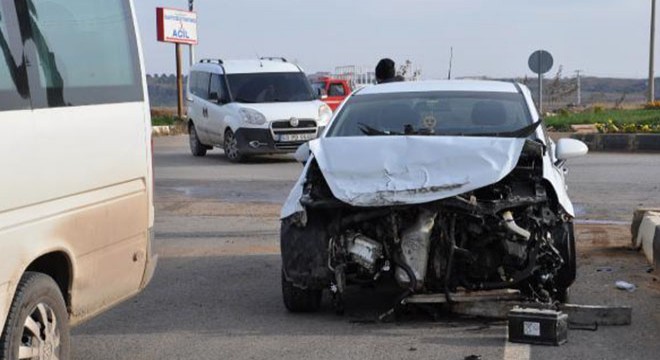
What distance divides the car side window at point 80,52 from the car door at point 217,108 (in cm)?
1424

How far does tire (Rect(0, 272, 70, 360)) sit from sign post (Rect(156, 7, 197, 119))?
3007 centimetres

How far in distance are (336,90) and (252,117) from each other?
14.7 m

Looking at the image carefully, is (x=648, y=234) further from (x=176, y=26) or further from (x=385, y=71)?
(x=176, y=26)

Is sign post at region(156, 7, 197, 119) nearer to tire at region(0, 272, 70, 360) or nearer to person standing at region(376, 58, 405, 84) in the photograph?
person standing at region(376, 58, 405, 84)

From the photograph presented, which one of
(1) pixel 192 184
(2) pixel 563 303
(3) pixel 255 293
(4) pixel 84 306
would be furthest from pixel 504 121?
(1) pixel 192 184

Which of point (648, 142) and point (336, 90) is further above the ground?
point (336, 90)

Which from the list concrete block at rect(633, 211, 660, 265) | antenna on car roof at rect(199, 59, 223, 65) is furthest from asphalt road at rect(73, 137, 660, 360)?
antenna on car roof at rect(199, 59, 223, 65)

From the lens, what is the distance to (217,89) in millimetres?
20641

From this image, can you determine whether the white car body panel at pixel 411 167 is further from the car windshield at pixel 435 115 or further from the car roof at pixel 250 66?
the car roof at pixel 250 66

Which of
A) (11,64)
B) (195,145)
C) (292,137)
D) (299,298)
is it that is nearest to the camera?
(11,64)

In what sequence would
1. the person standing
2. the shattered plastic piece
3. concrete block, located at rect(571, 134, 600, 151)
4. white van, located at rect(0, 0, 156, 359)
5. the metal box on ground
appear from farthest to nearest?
concrete block, located at rect(571, 134, 600, 151)
the person standing
the shattered plastic piece
the metal box on ground
white van, located at rect(0, 0, 156, 359)

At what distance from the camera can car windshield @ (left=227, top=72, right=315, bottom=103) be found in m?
20.2

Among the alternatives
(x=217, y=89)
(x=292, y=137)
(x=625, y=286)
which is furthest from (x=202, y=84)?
(x=625, y=286)

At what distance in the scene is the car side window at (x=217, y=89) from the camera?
20.4 m
